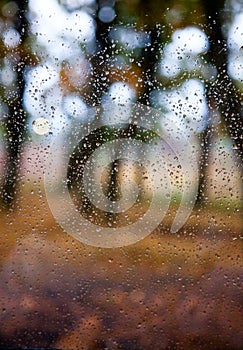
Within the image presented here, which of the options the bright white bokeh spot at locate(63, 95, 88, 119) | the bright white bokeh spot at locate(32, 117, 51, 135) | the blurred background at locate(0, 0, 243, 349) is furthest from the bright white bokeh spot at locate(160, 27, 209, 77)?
the bright white bokeh spot at locate(32, 117, 51, 135)

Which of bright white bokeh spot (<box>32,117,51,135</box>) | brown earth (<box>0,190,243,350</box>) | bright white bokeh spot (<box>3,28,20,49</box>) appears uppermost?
bright white bokeh spot (<box>3,28,20,49</box>)

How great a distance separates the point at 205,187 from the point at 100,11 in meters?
0.90

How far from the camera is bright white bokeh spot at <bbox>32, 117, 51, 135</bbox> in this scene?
1741mm

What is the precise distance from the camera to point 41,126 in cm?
175

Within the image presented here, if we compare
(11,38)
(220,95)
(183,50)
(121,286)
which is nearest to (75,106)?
(11,38)

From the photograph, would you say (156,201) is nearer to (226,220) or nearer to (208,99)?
(226,220)

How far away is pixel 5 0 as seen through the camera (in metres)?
1.78

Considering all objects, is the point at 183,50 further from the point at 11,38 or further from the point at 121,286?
the point at 121,286

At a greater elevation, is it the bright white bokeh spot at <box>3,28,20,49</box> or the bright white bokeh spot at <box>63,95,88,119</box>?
the bright white bokeh spot at <box>3,28,20,49</box>

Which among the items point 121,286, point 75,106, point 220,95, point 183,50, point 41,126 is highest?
point 183,50

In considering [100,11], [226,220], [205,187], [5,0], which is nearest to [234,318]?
[226,220]

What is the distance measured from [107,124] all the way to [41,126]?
0.29 metres

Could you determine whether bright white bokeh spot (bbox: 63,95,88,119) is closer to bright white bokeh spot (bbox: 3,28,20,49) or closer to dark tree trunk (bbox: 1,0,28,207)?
dark tree trunk (bbox: 1,0,28,207)

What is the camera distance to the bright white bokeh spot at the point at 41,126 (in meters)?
1.74
